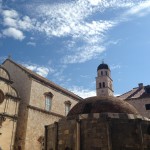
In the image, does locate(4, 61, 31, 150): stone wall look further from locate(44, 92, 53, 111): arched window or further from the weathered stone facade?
the weathered stone facade

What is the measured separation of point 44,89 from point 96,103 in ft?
41.4

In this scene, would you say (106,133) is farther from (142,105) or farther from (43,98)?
(142,105)

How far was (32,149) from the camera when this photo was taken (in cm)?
2198

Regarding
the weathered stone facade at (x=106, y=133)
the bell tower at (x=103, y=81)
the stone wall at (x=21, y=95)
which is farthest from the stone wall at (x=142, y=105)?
the weathered stone facade at (x=106, y=133)

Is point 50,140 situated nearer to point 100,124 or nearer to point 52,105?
point 100,124

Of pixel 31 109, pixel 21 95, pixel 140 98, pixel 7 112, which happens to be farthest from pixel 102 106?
pixel 140 98

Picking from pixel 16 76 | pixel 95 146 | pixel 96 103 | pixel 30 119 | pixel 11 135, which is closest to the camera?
pixel 95 146

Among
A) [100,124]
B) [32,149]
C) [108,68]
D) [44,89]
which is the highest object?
[108,68]

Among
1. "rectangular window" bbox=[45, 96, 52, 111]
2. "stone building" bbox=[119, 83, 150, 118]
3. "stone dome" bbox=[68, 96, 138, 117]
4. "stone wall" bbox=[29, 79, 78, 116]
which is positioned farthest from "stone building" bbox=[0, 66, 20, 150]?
"stone building" bbox=[119, 83, 150, 118]

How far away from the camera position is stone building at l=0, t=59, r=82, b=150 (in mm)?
22141

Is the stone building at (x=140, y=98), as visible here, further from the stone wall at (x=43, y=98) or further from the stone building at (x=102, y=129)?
the stone building at (x=102, y=129)

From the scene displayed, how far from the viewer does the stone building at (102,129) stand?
39.7ft

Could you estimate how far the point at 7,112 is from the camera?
20922 millimetres

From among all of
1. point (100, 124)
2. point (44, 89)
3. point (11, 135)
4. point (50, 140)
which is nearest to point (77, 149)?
point (100, 124)
